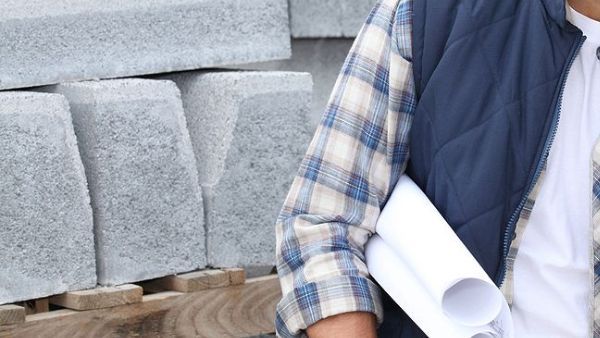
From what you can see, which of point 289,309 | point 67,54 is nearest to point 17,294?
point 67,54

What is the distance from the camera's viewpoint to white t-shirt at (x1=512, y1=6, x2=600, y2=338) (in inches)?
76.5

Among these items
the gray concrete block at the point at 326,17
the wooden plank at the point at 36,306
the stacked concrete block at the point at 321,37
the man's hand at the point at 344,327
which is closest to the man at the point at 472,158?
the man's hand at the point at 344,327

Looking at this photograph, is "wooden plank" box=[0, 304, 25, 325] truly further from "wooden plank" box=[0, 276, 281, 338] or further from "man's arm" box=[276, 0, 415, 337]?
"man's arm" box=[276, 0, 415, 337]

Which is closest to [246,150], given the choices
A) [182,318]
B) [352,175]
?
[182,318]

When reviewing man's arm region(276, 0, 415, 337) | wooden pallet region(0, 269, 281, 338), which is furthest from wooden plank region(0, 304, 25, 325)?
man's arm region(276, 0, 415, 337)

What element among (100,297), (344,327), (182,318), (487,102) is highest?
(487,102)

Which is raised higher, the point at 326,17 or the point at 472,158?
the point at 326,17

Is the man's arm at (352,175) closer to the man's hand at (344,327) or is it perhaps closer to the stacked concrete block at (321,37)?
the man's hand at (344,327)

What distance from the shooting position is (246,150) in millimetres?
3123

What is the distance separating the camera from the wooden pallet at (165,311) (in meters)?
2.81

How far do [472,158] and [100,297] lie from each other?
1278mm

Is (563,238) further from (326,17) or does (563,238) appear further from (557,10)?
(326,17)

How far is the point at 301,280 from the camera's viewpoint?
76.0 inches

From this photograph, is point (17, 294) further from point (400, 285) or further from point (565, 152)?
point (565, 152)
